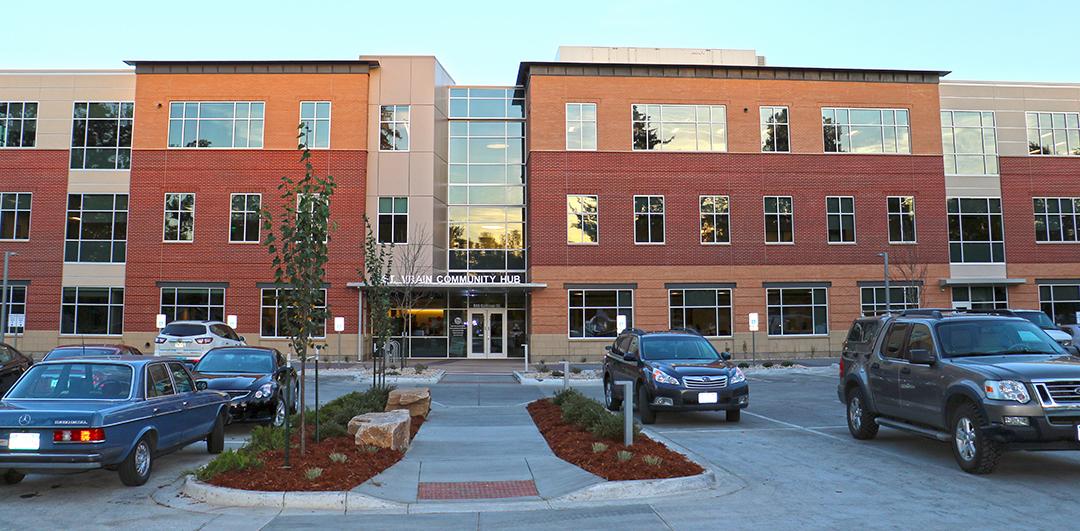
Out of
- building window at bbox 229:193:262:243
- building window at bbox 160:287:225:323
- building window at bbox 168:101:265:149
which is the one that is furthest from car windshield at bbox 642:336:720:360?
building window at bbox 168:101:265:149

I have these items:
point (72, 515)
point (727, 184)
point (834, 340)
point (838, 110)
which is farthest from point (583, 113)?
point (72, 515)

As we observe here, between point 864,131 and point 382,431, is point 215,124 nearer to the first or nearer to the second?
point 382,431

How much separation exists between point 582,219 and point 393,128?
987 cm

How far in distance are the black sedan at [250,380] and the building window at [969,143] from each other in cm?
3376

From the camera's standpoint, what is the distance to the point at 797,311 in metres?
34.0

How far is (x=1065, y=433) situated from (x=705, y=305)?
2582 cm

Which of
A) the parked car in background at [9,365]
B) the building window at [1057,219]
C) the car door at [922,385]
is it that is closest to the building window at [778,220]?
the building window at [1057,219]

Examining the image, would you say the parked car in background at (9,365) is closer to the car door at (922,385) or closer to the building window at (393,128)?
the car door at (922,385)

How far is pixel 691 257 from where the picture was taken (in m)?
33.7

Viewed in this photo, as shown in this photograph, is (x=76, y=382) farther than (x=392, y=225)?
No

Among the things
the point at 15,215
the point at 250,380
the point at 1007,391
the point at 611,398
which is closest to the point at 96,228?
the point at 15,215

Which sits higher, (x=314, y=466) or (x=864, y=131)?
(x=864, y=131)

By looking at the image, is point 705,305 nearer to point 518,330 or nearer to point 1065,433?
point 518,330

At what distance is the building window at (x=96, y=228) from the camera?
3381 cm
